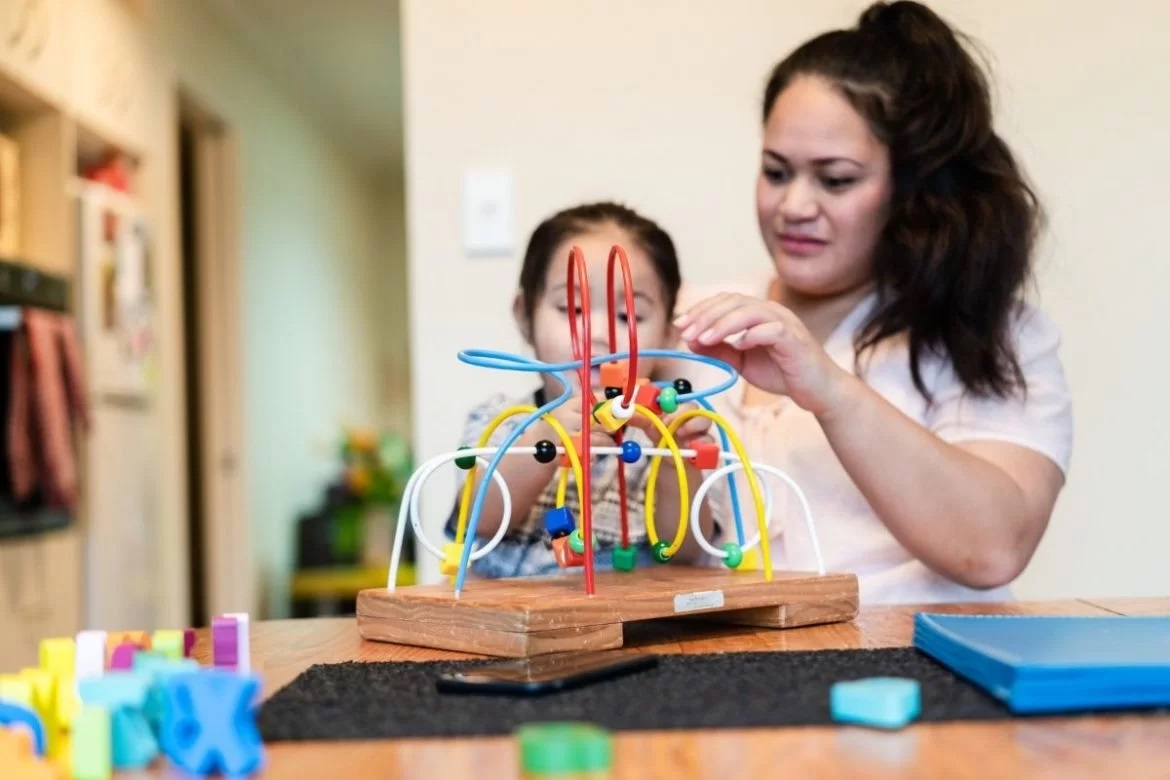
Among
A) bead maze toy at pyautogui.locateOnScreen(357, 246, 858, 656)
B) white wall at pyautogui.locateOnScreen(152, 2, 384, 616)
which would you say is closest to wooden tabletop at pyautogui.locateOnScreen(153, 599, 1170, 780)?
bead maze toy at pyautogui.locateOnScreen(357, 246, 858, 656)

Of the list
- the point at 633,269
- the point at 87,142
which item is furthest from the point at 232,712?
the point at 87,142

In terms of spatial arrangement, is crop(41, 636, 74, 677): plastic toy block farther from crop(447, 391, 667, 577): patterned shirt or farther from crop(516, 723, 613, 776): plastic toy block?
crop(447, 391, 667, 577): patterned shirt

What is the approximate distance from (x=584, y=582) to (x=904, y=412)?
52cm

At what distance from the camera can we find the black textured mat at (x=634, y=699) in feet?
2.07

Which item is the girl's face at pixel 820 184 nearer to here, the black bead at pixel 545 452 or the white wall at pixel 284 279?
the black bead at pixel 545 452

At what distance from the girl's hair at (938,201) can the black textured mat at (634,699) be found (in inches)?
24.1

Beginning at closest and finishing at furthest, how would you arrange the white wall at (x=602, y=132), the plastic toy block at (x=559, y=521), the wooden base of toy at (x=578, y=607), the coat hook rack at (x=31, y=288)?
the wooden base of toy at (x=578, y=607), the plastic toy block at (x=559, y=521), the white wall at (x=602, y=132), the coat hook rack at (x=31, y=288)

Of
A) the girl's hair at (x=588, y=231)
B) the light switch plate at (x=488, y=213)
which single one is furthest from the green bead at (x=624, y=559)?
the light switch plate at (x=488, y=213)

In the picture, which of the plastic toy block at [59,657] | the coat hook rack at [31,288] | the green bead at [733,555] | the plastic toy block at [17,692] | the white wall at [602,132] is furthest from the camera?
the coat hook rack at [31,288]

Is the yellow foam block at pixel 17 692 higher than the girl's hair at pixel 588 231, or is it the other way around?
the girl's hair at pixel 588 231

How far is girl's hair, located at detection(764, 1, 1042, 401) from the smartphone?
0.69m

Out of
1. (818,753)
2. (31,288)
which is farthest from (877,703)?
(31,288)

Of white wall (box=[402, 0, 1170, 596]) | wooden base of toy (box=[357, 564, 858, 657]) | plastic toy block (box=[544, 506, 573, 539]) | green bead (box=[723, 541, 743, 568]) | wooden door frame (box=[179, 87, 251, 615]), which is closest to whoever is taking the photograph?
wooden base of toy (box=[357, 564, 858, 657])

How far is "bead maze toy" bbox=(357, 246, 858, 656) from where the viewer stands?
2.78ft
